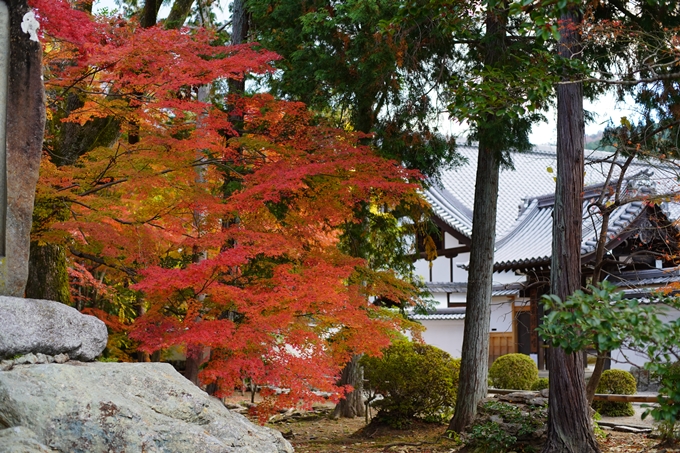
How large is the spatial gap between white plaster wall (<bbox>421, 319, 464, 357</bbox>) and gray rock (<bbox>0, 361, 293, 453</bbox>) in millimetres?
16098

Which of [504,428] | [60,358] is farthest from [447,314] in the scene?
[60,358]

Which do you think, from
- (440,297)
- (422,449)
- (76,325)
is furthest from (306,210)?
(440,297)

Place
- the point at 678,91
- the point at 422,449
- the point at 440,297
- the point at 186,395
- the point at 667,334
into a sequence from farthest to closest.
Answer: the point at 440,297 → the point at 422,449 → the point at 678,91 → the point at 186,395 → the point at 667,334

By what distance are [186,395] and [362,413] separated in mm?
8831

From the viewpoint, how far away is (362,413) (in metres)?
14.0

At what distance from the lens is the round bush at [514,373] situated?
14.9 meters

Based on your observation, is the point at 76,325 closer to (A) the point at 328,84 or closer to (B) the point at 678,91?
(A) the point at 328,84

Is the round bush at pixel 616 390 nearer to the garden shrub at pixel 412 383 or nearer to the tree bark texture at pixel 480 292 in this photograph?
the garden shrub at pixel 412 383

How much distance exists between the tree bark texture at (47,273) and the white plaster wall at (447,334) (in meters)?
13.6

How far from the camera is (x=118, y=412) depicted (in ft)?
16.4

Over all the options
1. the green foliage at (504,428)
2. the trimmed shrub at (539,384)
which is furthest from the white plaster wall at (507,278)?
the green foliage at (504,428)

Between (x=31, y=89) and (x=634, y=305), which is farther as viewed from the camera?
(x=31, y=89)

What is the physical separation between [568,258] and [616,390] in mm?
6725

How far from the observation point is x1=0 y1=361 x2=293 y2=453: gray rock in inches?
187
